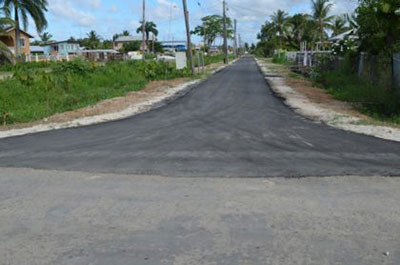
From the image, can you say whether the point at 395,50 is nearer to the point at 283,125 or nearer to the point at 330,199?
the point at 283,125

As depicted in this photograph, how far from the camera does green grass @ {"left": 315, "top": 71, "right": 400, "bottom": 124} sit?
13.6 metres

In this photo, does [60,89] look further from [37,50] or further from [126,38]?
[126,38]

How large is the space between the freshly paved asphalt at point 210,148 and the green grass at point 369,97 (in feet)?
8.32

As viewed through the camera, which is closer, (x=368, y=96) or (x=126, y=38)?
(x=368, y=96)

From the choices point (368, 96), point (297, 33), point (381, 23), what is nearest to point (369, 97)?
point (368, 96)

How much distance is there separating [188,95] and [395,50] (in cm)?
875

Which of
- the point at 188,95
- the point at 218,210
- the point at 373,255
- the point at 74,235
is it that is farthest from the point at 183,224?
the point at 188,95

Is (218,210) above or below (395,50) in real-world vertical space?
below

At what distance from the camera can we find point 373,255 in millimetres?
4219

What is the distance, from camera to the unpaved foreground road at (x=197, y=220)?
4.27m

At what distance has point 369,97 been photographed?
16.6 meters

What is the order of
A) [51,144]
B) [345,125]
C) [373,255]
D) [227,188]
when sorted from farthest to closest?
[345,125] < [51,144] < [227,188] < [373,255]

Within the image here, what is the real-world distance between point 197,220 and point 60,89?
54.4 ft

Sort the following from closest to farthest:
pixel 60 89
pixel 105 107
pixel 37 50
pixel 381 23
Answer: pixel 105 107
pixel 381 23
pixel 60 89
pixel 37 50
